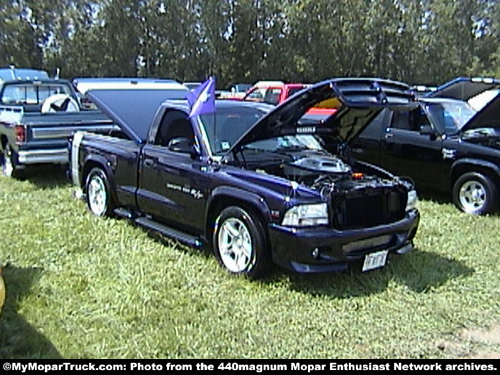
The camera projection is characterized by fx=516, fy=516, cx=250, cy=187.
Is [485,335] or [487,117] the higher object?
[487,117]

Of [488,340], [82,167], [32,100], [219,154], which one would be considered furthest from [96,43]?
[488,340]

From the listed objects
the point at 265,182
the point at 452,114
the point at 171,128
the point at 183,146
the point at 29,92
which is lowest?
the point at 265,182

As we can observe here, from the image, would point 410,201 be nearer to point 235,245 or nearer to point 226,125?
point 235,245

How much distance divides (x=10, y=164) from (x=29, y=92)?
202 centimetres

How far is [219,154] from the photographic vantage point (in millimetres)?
5109

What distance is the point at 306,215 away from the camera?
4.32 meters

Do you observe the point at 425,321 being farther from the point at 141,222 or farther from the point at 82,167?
the point at 82,167

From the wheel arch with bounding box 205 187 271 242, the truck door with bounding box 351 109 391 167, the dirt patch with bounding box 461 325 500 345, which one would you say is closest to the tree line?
the truck door with bounding box 351 109 391 167

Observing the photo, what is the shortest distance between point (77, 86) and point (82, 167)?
6.48 m

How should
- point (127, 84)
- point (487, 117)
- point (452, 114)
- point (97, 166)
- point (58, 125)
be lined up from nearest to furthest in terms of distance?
point (97, 166), point (487, 117), point (452, 114), point (58, 125), point (127, 84)

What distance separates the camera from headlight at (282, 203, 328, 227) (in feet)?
14.1

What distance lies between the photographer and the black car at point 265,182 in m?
4.38

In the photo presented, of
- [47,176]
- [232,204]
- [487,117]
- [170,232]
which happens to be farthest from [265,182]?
[47,176]

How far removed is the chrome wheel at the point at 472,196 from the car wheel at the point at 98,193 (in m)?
4.97
